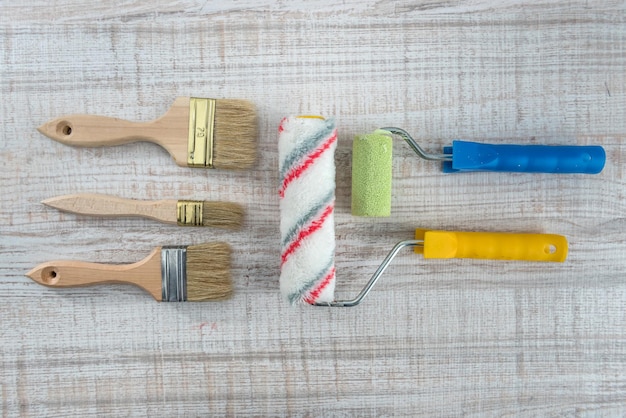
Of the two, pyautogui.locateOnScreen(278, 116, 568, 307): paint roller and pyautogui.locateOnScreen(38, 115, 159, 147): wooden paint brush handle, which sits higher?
pyautogui.locateOnScreen(38, 115, 159, 147): wooden paint brush handle

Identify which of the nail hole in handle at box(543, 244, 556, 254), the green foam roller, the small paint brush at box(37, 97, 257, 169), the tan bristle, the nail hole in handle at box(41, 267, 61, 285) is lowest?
the nail hole in handle at box(41, 267, 61, 285)

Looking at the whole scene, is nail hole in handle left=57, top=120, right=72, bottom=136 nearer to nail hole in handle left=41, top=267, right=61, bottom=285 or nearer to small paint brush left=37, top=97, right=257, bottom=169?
small paint brush left=37, top=97, right=257, bottom=169

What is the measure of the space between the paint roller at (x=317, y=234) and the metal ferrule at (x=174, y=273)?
0.54 ft

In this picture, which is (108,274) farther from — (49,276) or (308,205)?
(308,205)

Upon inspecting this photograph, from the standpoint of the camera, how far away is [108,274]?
3.05 ft

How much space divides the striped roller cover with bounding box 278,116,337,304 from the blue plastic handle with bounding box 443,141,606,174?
0.21 m

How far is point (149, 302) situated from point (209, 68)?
421mm

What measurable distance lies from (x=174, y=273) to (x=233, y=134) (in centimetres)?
25

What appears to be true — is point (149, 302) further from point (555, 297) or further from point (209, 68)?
point (555, 297)

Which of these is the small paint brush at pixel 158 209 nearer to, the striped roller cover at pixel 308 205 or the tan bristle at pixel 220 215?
the tan bristle at pixel 220 215

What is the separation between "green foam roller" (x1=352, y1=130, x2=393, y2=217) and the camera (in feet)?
2.90

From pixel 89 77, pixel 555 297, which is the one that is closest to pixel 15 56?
pixel 89 77

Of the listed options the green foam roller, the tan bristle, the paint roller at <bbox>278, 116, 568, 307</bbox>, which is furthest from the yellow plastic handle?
the tan bristle

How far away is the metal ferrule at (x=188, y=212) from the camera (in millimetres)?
925
